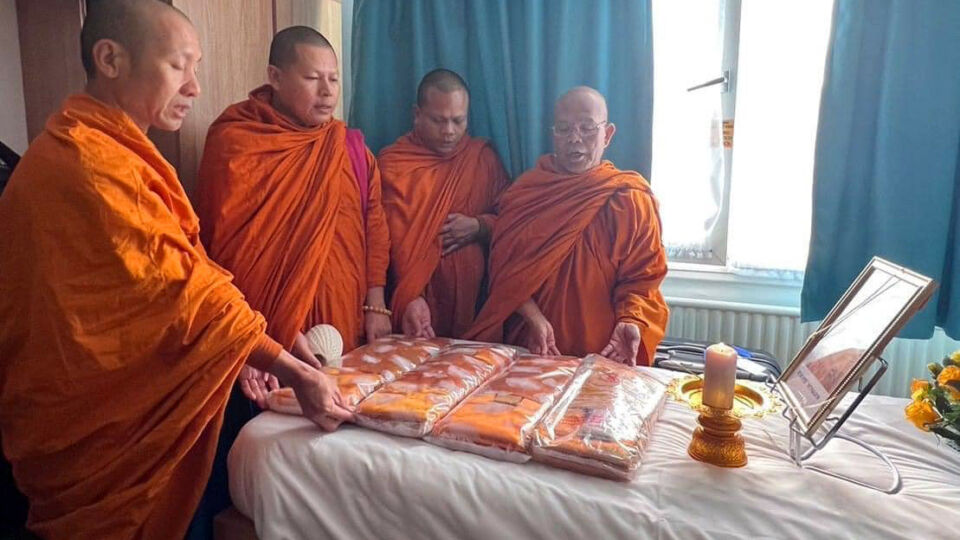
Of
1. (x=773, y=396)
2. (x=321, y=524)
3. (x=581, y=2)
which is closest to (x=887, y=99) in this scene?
(x=581, y=2)

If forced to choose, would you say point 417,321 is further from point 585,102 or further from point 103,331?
point 103,331

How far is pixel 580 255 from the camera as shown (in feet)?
6.51

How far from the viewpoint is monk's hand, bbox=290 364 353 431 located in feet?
4.35

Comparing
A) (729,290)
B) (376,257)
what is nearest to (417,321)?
(376,257)

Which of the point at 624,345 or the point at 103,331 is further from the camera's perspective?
the point at 624,345

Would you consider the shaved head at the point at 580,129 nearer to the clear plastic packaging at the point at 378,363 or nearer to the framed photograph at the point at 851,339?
the clear plastic packaging at the point at 378,363

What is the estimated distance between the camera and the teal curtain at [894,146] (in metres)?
2.04

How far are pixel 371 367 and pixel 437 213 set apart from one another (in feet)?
2.33

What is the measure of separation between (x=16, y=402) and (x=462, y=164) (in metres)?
1.46

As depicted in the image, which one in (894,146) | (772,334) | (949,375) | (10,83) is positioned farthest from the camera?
(772,334)

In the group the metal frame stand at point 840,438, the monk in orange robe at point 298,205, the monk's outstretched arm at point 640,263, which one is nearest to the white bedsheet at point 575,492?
the metal frame stand at point 840,438

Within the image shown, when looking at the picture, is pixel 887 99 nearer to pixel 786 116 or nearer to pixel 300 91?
pixel 786 116

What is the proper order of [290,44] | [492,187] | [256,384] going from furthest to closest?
[492,187], [290,44], [256,384]

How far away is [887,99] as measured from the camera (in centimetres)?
208
